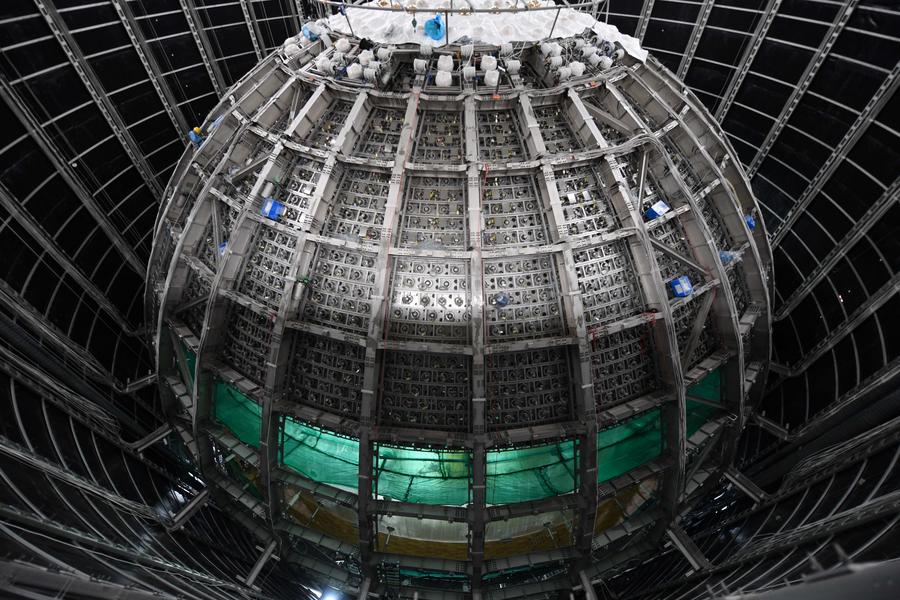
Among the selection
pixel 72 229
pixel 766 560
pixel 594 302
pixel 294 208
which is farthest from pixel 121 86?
pixel 766 560

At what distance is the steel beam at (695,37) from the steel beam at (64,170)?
2714 centimetres

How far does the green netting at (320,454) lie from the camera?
14102 mm

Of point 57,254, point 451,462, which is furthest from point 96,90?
point 451,462

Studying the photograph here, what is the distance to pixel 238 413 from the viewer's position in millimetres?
15195

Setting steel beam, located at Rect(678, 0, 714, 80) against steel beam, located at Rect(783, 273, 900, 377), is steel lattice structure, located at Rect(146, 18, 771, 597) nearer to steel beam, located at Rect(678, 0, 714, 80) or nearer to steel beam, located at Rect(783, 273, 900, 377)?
steel beam, located at Rect(783, 273, 900, 377)

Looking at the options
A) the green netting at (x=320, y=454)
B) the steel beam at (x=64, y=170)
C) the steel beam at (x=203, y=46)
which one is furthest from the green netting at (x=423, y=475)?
the steel beam at (x=203, y=46)

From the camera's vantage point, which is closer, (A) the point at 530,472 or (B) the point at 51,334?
(A) the point at 530,472

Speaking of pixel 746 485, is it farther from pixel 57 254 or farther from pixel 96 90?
pixel 96 90

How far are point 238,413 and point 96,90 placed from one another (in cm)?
1437

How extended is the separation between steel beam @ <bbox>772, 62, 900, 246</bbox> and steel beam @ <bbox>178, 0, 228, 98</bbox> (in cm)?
2601

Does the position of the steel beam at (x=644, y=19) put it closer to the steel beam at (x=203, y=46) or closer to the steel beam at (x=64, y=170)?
the steel beam at (x=203, y=46)

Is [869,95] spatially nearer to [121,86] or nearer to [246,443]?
[246,443]

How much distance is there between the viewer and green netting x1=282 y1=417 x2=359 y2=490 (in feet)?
46.3

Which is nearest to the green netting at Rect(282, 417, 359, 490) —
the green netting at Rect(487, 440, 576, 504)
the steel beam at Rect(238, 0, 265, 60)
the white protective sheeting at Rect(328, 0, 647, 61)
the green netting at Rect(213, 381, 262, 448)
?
the green netting at Rect(213, 381, 262, 448)
